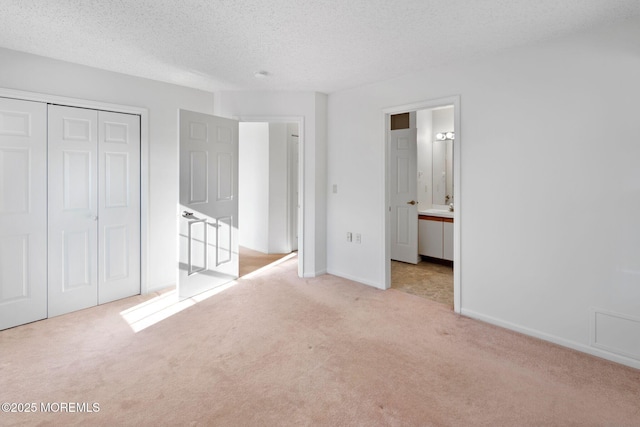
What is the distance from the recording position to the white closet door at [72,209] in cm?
305

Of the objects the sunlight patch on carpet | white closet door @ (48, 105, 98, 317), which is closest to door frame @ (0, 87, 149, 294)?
white closet door @ (48, 105, 98, 317)

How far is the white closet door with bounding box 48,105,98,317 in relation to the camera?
10.0 ft

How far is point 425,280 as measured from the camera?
4207 millimetres

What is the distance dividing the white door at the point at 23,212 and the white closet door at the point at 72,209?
7cm

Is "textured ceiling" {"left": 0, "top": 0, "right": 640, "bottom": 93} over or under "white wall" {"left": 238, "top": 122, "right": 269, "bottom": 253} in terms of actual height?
over

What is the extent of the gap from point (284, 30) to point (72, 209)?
261cm

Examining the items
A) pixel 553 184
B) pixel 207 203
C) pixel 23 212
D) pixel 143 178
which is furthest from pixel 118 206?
A: pixel 553 184

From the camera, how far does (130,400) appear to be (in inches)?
75.0

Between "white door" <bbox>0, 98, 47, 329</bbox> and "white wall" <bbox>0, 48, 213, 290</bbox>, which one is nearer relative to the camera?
"white door" <bbox>0, 98, 47, 329</bbox>

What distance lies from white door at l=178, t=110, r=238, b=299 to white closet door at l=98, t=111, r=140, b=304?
1.91 feet

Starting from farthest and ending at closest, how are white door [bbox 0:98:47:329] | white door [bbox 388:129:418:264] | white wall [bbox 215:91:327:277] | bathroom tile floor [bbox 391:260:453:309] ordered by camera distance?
white door [bbox 388:129:418:264], white wall [bbox 215:91:327:277], bathroom tile floor [bbox 391:260:453:309], white door [bbox 0:98:47:329]

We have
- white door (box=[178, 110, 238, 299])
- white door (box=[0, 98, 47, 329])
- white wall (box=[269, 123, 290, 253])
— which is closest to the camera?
white door (box=[0, 98, 47, 329])

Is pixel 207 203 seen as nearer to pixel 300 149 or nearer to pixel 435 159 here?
pixel 300 149

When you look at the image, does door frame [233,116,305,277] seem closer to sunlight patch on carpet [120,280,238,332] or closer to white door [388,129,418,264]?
sunlight patch on carpet [120,280,238,332]
